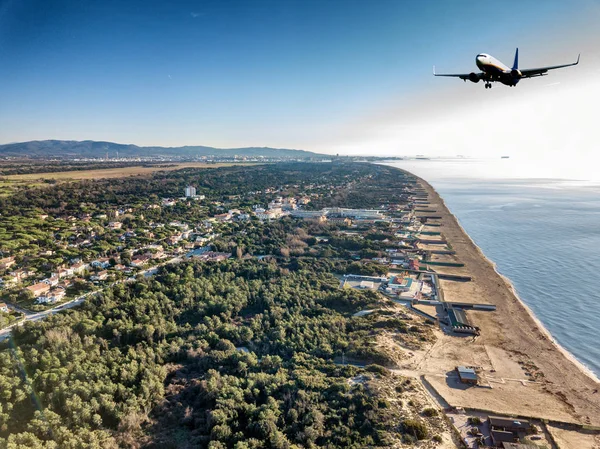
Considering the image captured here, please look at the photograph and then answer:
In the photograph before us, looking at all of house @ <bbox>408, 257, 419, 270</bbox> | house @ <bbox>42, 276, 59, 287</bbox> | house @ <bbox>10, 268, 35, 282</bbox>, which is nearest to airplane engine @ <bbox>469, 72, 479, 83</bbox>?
house @ <bbox>408, 257, 419, 270</bbox>

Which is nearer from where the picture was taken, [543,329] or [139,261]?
[543,329]

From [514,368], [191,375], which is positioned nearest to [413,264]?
[514,368]

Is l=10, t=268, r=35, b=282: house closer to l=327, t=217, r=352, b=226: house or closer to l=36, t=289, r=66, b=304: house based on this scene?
l=36, t=289, r=66, b=304: house

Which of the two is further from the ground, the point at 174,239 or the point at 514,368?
the point at 174,239

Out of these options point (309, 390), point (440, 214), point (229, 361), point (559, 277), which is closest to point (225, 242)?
point (229, 361)

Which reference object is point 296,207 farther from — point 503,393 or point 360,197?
point 503,393

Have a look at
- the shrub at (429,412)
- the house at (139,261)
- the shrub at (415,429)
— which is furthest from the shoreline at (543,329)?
the house at (139,261)

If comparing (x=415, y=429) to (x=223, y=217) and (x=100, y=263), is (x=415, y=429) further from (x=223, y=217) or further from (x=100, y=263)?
(x=223, y=217)
